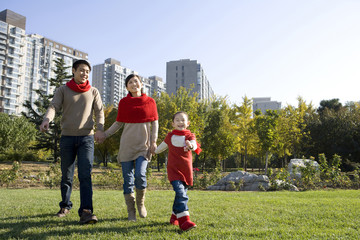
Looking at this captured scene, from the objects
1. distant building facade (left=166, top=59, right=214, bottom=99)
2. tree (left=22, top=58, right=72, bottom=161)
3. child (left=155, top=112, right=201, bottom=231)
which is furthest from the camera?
distant building facade (left=166, top=59, right=214, bottom=99)

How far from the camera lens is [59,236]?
2.68 metres

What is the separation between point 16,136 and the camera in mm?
24266

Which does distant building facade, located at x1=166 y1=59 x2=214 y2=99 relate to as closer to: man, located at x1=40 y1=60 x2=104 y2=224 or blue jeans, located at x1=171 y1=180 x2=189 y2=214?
man, located at x1=40 y1=60 x2=104 y2=224

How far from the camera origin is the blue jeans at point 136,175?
361 centimetres

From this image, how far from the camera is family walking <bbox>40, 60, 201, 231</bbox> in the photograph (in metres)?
3.50

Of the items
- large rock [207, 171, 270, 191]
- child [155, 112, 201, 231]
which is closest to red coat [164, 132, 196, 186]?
child [155, 112, 201, 231]

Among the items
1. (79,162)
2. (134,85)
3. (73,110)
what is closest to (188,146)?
(134,85)

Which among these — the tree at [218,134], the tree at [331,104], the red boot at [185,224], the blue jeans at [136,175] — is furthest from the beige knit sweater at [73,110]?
the tree at [331,104]

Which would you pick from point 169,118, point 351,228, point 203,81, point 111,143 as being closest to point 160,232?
point 351,228

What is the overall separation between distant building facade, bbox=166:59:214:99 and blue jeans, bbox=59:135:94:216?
76.1m

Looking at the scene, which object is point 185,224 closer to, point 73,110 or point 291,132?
point 73,110

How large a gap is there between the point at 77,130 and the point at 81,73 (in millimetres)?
865

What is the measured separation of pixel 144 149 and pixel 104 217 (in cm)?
115

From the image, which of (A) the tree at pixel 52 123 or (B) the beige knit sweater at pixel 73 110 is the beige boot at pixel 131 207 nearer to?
(B) the beige knit sweater at pixel 73 110
